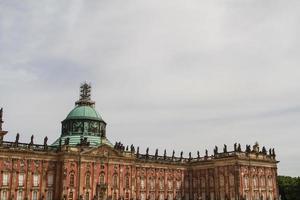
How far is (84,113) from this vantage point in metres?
88.3

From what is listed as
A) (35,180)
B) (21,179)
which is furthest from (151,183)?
(21,179)

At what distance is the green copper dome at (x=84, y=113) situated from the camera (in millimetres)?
87688

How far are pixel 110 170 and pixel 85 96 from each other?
2039 centimetres

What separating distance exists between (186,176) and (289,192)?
25.3 metres

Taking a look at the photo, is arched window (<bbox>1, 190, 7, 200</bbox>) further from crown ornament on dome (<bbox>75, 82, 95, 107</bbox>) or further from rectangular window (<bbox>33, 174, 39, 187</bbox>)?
crown ornament on dome (<bbox>75, 82, 95, 107</bbox>)

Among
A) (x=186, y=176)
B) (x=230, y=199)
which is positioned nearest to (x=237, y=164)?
(x=230, y=199)

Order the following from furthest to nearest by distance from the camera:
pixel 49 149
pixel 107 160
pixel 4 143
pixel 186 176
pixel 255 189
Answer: pixel 186 176, pixel 255 189, pixel 107 160, pixel 49 149, pixel 4 143

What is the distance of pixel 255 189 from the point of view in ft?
282

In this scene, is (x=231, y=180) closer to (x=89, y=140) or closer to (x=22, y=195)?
(x=89, y=140)

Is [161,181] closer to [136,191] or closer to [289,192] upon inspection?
[136,191]

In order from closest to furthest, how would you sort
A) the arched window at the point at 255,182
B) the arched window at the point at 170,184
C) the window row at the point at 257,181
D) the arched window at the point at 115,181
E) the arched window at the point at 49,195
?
1. the arched window at the point at 49,195
2. the arched window at the point at 115,181
3. the window row at the point at 257,181
4. the arched window at the point at 255,182
5. the arched window at the point at 170,184

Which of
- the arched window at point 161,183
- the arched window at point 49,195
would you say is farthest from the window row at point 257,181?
the arched window at point 49,195

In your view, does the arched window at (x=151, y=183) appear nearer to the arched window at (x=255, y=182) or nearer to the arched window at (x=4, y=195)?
the arched window at (x=255, y=182)

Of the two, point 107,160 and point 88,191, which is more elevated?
point 107,160
